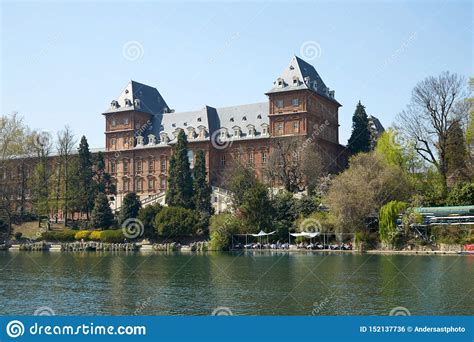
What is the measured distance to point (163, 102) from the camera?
3600 inches

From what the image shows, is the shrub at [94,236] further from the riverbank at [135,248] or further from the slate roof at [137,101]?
the slate roof at [137,101]

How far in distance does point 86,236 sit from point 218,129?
26471 millimetres

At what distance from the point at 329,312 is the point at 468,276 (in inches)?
430

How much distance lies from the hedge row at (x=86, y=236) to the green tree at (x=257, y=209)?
46.2 feet

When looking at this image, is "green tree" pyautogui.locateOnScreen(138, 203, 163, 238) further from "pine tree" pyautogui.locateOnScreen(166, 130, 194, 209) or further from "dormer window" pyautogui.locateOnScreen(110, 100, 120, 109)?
"dormer window" pyautogui.locateOnScreen(110, 100, 120, 109)

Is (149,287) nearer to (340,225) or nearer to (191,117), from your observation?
(340,225)

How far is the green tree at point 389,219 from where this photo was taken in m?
46.0

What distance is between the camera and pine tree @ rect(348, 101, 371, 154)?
73037mm

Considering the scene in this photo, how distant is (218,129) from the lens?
266ft

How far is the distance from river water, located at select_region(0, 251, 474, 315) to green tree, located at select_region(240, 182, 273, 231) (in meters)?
16.9

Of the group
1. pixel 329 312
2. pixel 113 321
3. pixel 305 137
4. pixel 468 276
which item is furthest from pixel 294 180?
pixel 113 321

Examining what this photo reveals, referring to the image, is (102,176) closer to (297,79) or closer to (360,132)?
(297,79)

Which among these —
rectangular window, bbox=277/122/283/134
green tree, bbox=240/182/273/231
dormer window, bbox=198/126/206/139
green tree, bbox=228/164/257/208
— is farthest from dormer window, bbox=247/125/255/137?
green tree, bbox=240/182/273/231

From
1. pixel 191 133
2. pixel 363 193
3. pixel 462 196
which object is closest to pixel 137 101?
pixel 191 133
